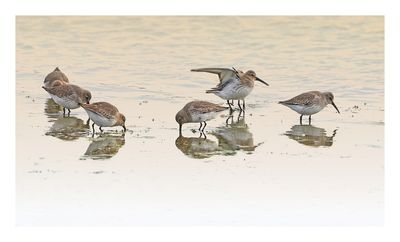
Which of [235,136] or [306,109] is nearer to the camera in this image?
[235,136]

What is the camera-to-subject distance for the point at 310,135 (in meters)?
16.2

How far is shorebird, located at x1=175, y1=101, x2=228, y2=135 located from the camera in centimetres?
1633

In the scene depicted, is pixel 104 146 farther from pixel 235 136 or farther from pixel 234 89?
pixel 234 89

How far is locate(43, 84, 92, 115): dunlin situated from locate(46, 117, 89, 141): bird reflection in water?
10.3 inches

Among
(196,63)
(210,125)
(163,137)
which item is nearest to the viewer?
(163,137)

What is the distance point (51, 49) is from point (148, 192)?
8234mm

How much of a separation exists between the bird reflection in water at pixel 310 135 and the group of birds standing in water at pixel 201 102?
0.47m

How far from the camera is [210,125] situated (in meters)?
16.9

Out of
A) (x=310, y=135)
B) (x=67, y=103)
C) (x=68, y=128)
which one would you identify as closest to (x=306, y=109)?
(x=310, y=135)

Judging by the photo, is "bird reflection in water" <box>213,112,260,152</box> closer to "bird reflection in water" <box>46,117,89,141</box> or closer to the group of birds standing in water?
the group of birds standing in water

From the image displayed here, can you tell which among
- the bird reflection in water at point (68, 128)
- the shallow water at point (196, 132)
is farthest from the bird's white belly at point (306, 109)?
the bird reflection in water at point (68, 128)

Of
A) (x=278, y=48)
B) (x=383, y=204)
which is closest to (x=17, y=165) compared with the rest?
(x=383, y=204)

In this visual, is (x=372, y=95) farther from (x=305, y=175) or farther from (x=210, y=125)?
(x=305, y=175)

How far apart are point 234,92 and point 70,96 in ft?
9.08
